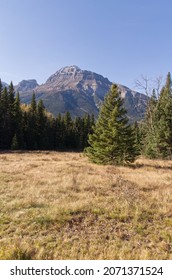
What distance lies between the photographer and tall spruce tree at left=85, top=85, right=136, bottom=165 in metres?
20.6

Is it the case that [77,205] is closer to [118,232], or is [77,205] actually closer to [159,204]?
[118,232]

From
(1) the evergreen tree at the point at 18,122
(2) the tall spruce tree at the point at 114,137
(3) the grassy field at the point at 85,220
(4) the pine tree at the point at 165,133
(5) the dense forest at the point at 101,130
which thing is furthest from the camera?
(1) the evergreen tree at the point at 18,122

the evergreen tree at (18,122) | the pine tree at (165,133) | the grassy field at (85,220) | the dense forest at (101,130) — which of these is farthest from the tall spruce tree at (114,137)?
the evergreen tree at (18,122)

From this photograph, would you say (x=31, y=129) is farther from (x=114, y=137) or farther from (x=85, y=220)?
(x=85, y=220)

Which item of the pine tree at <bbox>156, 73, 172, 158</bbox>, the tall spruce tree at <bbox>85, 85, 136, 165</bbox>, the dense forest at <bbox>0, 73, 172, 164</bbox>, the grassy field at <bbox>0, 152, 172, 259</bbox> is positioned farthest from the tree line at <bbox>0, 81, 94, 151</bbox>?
the grassy field at <bbox>0, 152, 172, 259</bbox>

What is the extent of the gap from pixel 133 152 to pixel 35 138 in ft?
131

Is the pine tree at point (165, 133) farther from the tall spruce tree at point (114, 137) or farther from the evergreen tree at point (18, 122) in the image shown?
the evergreen tree at point (18, 122)

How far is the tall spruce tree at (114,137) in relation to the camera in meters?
20.6

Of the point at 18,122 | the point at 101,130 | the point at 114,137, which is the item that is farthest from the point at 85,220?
the point at 18,122

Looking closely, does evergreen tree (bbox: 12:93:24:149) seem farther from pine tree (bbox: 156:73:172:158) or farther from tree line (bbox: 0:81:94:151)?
pine tree (bbox: 156:73:172:158)

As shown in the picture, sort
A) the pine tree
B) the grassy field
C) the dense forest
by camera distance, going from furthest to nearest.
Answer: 1. the pine tree
2. the dense forest
3. the grassy field
